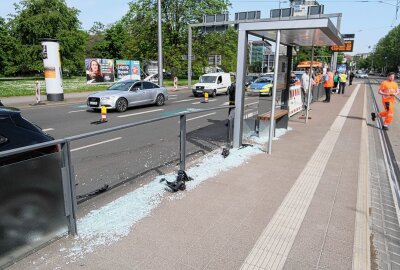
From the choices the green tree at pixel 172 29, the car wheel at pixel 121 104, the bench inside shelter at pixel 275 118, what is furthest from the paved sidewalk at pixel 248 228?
the green tree at pixel 172 29

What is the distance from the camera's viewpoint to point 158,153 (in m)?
5.45

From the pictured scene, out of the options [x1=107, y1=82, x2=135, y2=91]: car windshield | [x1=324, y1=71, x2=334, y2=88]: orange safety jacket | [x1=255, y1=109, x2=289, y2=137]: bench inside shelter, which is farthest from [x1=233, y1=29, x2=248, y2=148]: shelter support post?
[x1=324, y1=71, x2=334, y2=88]: orange safety jacket

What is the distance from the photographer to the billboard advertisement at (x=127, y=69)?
112 ft

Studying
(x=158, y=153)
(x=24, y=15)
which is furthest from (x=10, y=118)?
(x=24, y=15)

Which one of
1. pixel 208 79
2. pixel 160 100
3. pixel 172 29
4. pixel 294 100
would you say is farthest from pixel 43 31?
pixel 294 100

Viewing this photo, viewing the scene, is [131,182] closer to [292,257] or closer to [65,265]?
[65,265]

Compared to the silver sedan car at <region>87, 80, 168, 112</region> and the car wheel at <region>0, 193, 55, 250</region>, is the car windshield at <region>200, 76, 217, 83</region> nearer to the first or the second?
the silver sedan car at <region>87, 80, 168, 112</region>

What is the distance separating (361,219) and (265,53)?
6.34m

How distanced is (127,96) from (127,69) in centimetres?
2091

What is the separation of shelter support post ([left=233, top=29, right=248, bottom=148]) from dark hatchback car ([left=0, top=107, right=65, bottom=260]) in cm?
449

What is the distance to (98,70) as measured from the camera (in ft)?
111

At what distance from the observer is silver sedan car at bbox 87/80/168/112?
14305 millimetres

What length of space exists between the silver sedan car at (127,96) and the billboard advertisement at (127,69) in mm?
18229

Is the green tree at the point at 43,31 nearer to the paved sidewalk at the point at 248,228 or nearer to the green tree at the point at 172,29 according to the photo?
the green tree at the point at 172,29
